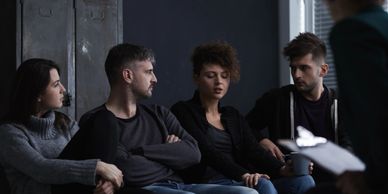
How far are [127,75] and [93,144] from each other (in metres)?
0.54

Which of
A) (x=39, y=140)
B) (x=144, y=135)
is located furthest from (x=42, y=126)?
(x=144, y=135)

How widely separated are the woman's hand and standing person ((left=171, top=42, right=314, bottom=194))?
0.58m

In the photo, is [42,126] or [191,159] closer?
[42,126]

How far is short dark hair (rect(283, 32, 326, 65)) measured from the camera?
149 inches

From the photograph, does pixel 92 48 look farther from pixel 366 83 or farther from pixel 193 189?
pixel 366 83

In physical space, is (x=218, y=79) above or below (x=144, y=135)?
above

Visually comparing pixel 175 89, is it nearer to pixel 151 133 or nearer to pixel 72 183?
pixel 151 133

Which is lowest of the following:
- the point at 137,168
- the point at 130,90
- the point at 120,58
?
the point at 137,168

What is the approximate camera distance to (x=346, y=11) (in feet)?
5.71

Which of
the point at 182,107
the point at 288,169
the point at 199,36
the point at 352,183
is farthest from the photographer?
the point at 199,36

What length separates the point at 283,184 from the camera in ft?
11.2

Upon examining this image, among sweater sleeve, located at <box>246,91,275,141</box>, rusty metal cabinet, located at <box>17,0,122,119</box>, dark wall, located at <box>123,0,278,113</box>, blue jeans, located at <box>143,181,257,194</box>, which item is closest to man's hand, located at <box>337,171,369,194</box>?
blue jeans, located at <box>143,181,257,194</box>

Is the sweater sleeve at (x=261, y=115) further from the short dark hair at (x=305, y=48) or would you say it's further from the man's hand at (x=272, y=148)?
the short dark hair at (x=305, y=48)

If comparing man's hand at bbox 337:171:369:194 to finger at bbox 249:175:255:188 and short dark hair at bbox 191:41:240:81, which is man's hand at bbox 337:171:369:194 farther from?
short dark hair at bbox 191:41:240:81
